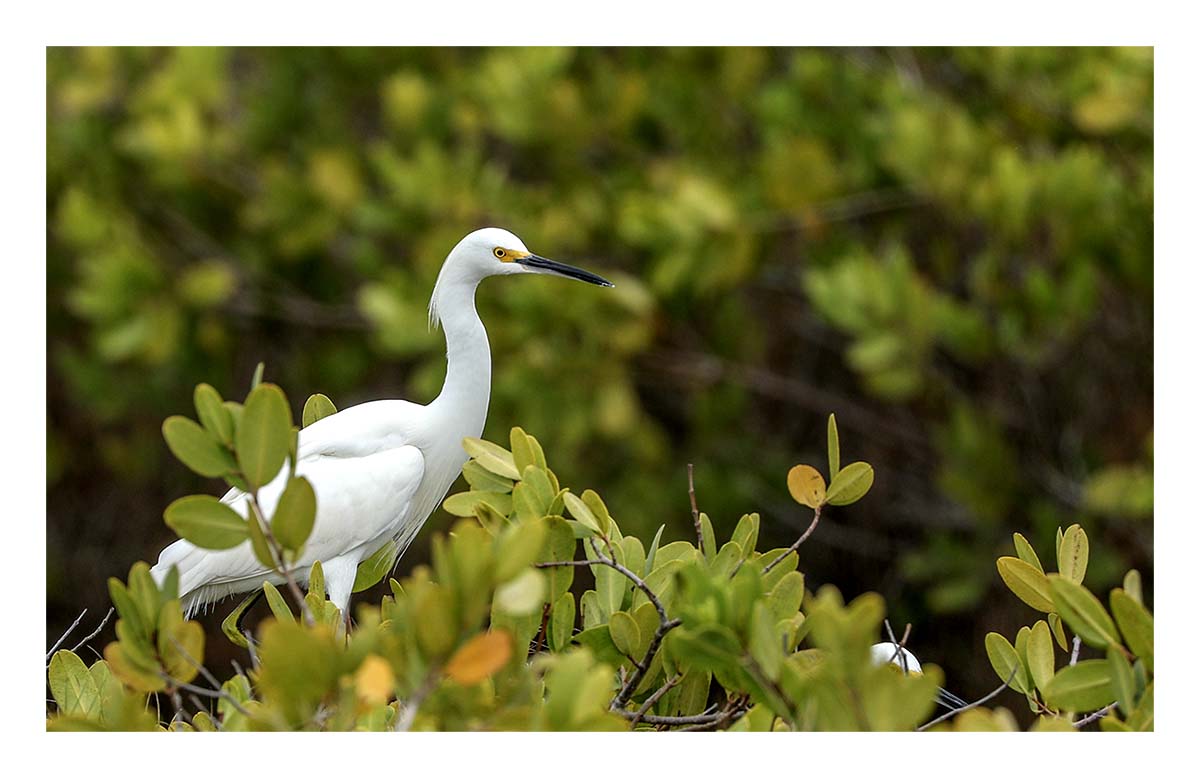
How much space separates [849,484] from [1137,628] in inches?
13.8

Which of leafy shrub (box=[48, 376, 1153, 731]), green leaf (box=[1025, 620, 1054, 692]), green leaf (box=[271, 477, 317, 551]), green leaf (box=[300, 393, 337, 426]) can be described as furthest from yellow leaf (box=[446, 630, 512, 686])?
green leaf (box=[300, 393, 337, 426])

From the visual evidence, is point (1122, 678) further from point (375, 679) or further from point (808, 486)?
point (375, 679)

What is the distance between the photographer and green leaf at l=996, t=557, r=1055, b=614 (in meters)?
1.31

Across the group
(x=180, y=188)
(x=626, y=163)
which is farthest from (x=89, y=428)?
(x=626, y=163)

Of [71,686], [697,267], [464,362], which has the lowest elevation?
[71,686]

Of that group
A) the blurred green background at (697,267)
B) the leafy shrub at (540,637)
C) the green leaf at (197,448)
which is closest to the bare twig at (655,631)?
the leafy shrub at (540,637)

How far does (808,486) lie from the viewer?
1.39 meters

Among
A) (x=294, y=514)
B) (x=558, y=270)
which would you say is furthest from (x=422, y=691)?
(x=558, y=270)

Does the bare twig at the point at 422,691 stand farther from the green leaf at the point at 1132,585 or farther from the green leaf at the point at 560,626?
the green leaf at the point at 1132,585

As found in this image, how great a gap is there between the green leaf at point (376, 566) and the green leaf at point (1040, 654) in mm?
918

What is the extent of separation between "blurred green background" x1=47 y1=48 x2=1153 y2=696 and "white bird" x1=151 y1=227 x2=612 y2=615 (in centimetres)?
220

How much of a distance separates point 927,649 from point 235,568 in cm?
383

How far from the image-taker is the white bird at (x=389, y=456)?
5.57 ft

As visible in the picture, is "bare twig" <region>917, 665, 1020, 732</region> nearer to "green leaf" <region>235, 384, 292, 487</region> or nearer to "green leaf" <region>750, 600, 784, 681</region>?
"green leaf" <region>750, 600, 784, 681</region>
